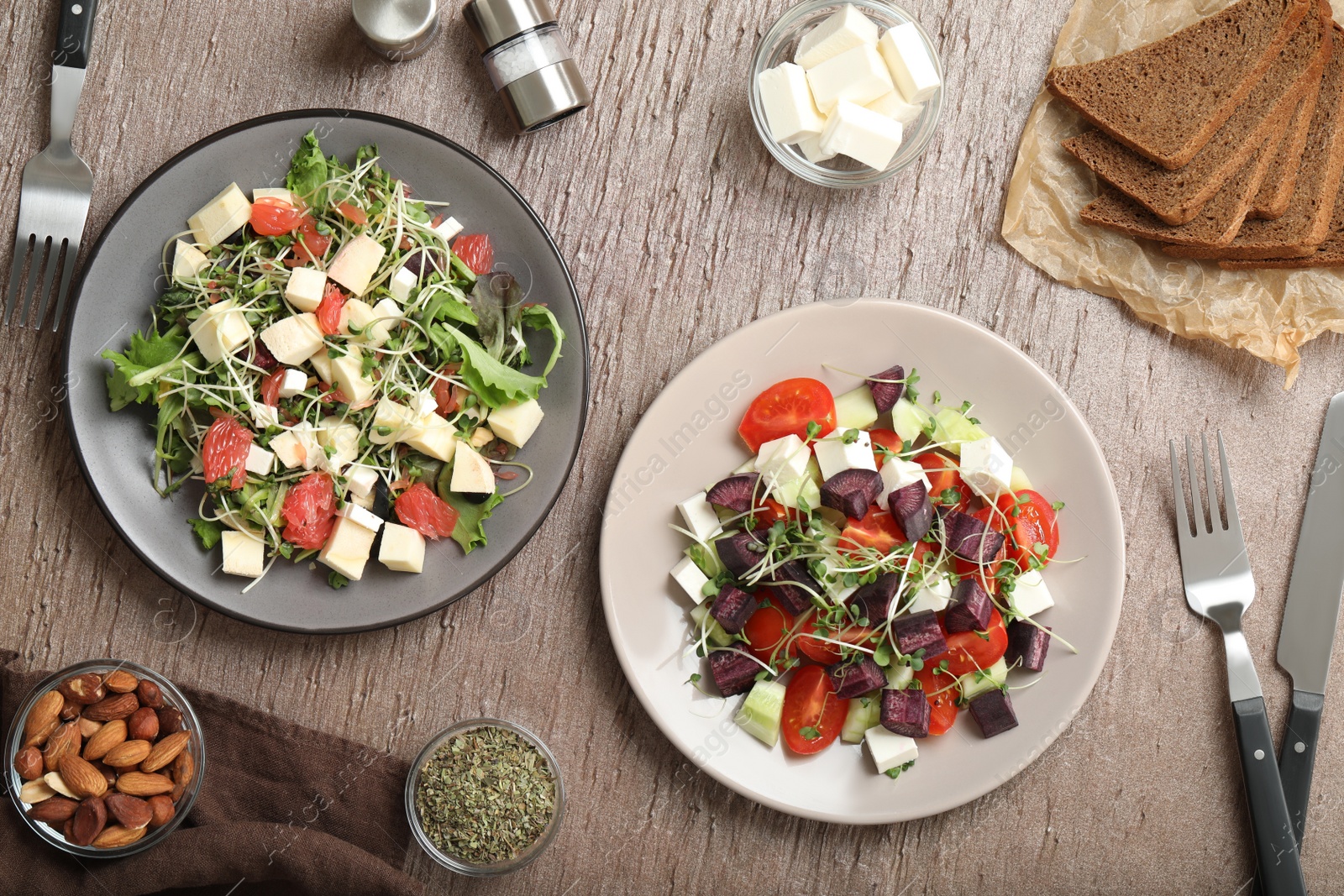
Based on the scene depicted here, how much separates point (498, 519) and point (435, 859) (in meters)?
0.73

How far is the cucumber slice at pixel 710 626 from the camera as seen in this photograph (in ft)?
5.58

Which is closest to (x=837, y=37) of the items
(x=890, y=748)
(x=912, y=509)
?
(x=912, y=509)

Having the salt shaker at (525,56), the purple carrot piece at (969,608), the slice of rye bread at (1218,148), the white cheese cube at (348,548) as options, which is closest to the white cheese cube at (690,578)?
the purple carrot piece at (969,608)

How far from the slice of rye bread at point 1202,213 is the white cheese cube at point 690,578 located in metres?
1.18

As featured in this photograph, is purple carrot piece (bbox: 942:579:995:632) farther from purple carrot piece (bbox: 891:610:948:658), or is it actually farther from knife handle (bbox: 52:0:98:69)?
knife handle (bbox: 52:0:98:69)

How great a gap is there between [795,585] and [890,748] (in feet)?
1.33

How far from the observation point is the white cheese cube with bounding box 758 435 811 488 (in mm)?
1623

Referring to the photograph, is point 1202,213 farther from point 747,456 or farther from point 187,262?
point 187,262

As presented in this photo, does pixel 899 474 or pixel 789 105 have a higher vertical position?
pixel 789 105

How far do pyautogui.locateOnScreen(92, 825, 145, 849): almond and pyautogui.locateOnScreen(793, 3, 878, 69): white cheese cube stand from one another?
6.81 feet

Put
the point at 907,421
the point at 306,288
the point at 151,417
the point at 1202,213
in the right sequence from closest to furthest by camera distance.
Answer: the point at 306,288 → the point at 151,417 → the point at 907,421 → the point at 1202,213

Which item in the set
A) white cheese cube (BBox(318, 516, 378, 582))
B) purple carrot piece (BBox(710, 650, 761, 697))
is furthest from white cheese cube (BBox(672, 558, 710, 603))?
white cheese cube (BBox(318, 516, 378, 582))

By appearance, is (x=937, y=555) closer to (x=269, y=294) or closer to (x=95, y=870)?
(x=269, y=294)

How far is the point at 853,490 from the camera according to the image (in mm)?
1600
